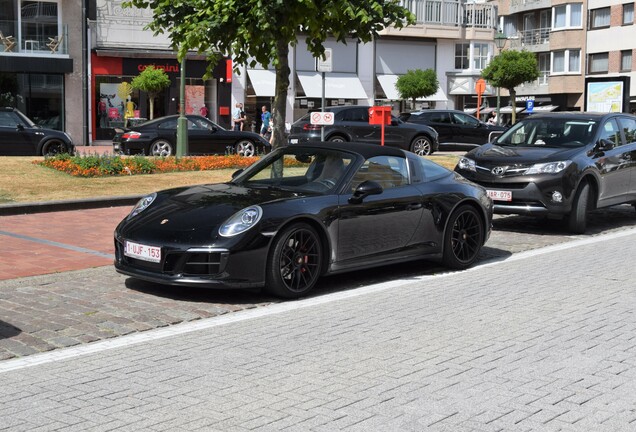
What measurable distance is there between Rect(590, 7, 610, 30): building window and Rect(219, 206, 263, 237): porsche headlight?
61800 mm

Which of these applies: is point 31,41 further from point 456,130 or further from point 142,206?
point 142,206

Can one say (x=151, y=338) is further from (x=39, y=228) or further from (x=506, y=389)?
(x=39, y=228)

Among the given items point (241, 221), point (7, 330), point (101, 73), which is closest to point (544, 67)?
point (101, 73)

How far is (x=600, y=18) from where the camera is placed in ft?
213

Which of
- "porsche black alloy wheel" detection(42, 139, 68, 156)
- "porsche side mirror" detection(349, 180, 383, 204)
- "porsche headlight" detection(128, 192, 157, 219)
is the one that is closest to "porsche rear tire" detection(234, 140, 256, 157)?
"porsche black alloy wheel" detection(42, 139, 68, 156)

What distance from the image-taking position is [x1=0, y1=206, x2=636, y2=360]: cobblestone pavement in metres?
6.73

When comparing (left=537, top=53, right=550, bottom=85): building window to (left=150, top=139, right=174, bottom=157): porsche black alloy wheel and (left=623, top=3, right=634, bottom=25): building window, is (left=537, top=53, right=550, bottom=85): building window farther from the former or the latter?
(left=150, top=139, right=174, bottom=157): porsche black alloy wheel

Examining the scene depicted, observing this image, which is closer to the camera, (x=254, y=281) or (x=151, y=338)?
(x=151, y=338)

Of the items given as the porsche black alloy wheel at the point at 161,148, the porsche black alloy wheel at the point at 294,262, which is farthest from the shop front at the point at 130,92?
the porsche black alloy wheel at the point at 294,262

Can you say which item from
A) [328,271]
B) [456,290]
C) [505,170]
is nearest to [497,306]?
[456,290]

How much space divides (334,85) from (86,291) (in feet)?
138

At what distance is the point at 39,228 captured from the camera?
39.3ft

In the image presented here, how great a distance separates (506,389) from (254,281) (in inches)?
115

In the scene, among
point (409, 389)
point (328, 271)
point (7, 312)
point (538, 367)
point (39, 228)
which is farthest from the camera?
point (39, 228)
